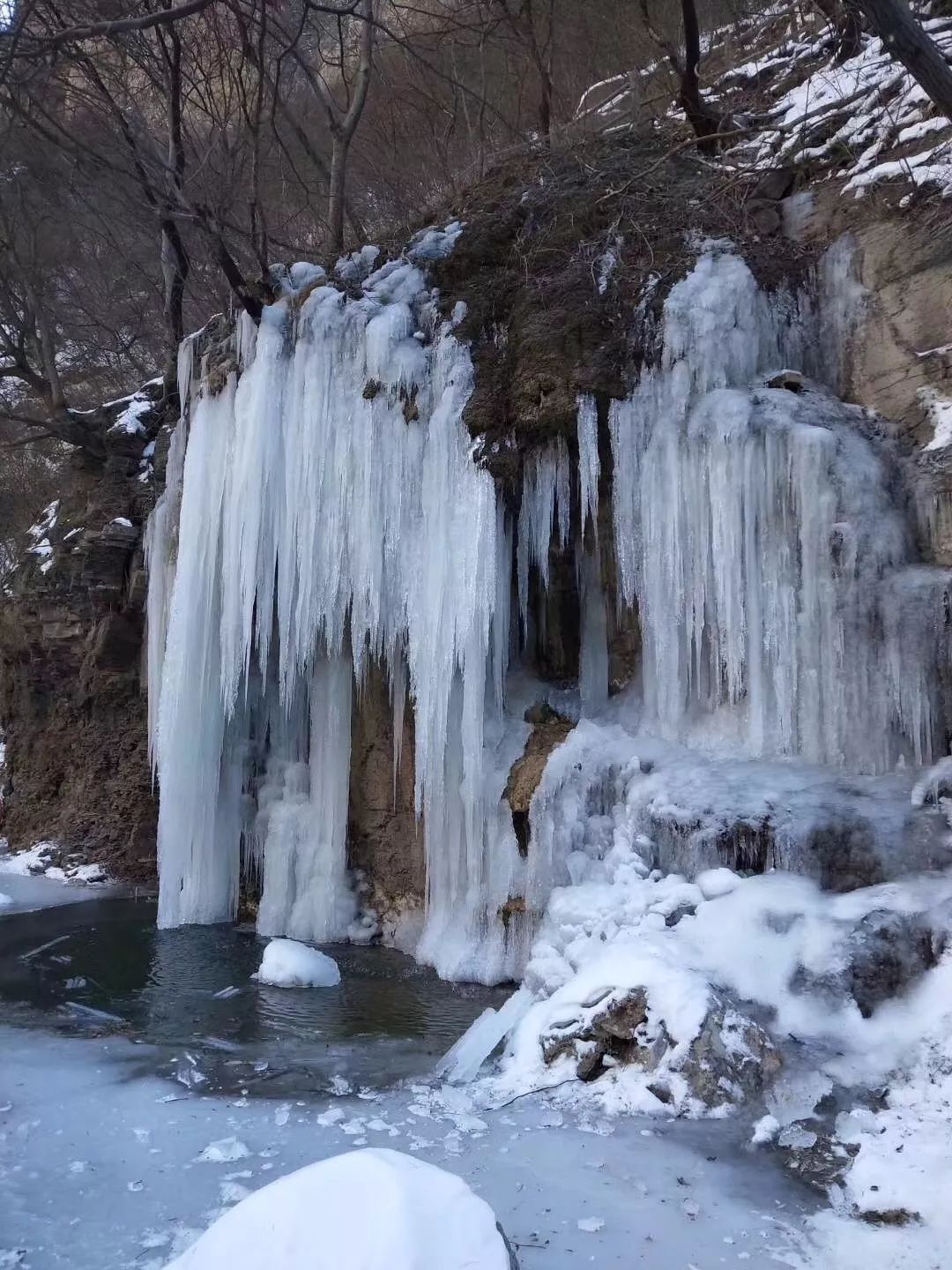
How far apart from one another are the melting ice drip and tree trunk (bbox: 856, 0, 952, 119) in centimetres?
178

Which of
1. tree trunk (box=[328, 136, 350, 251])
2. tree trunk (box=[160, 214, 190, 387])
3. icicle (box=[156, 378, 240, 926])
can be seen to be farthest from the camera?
tree trunk (box=[160, 214, 190, 387])

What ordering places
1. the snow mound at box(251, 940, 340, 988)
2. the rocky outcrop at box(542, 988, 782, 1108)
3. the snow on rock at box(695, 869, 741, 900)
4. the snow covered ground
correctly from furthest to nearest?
the snow mound at box(251, 940, 340, 988)
the snow on rock at box(695, 869, 741, 900)
the rocky outcrop at box(542, 988, 782, 1108)
the snow covered ground

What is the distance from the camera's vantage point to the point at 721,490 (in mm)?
5648

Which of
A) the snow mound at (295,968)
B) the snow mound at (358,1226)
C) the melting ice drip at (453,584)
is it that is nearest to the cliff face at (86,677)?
the melting ice drip at (453,584)

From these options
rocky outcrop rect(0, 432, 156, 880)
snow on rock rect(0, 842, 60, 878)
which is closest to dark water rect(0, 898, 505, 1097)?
snow on rock rect(0, 842, 60, 878)

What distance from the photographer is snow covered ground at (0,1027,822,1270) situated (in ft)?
8.46

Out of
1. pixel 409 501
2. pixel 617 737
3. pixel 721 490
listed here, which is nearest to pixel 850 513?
pixel 721 490

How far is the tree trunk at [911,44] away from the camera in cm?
395

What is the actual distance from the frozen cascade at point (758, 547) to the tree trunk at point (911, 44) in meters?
1.78

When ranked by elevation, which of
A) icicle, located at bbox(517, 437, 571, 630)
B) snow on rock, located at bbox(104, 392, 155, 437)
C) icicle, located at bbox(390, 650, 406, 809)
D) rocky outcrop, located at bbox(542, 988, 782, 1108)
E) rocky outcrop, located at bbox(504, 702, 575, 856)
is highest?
snow on rock, located at bbox(104, 392, 155, 437)

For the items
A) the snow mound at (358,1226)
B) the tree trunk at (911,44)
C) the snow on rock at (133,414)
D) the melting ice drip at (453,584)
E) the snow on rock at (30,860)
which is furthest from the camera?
the snow on rock at (133,414)

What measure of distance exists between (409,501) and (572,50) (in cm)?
846

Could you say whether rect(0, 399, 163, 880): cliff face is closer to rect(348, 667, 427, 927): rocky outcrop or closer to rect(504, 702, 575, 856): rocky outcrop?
rect(348, 667, 427, 927): rocky outcrop

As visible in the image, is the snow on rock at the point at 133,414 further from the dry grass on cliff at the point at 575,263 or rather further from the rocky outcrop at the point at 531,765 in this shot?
the rocky outcrop at the point at 531,765
